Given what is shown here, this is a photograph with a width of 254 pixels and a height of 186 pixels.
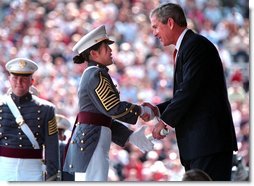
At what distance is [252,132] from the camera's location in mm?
6336

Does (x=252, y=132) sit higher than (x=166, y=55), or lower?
lower

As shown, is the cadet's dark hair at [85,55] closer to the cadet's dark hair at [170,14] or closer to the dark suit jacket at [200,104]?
the cadet's dark hair at [170,14]

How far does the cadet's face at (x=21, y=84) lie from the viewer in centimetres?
616

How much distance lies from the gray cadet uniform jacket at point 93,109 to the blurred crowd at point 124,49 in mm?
2599

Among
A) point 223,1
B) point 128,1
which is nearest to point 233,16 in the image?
point 223,1

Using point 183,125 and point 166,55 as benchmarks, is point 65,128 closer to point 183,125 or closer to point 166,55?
point 183,125

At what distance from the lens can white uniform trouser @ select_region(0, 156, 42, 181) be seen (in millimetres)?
6074

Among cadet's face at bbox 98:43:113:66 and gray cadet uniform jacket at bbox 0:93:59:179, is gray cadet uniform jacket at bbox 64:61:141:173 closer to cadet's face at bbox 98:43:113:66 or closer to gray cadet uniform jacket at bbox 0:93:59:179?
cadet's face at bbox 98:43:113:66

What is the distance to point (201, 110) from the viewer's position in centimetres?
552

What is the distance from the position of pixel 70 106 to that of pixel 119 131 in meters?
3.92

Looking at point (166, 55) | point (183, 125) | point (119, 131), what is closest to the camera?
point (183, 125)

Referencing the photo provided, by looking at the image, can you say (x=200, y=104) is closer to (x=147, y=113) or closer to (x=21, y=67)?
(x=147, y=113)

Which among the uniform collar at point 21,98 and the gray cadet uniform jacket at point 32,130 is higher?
the uniform collar at point 21,98

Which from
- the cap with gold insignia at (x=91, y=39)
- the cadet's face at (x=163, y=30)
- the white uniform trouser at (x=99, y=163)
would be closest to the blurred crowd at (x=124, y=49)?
the white uniform trouser at (x=99, y=163)
